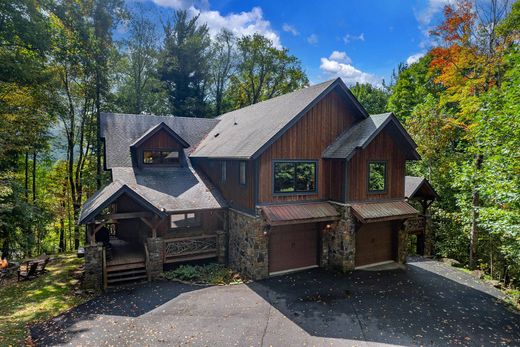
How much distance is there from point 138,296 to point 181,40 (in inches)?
1168

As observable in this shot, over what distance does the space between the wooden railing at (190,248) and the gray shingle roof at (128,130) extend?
5584mm

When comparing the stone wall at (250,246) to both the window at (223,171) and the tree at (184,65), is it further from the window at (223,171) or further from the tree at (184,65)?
the tree at (184,65)

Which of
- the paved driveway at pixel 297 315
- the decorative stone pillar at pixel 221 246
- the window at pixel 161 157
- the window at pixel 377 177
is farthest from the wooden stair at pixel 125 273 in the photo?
the window at pixel 377 177

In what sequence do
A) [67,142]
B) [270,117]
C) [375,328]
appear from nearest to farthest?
1. [375,328]
2. [270,117]
3. [67,142]

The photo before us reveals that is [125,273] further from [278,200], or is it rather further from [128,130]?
[128,130]

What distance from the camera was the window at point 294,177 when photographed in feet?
42.0

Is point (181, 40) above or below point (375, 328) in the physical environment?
above

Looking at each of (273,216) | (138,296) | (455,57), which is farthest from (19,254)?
(455,57)

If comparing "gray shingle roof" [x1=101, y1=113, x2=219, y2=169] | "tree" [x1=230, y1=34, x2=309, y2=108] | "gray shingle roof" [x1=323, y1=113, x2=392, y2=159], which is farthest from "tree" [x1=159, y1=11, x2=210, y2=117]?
"gray shingle roof" [x1=323, y1=113, x2=392, y2=159]

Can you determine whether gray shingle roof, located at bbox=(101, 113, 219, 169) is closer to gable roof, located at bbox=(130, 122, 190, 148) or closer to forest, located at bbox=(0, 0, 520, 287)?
gable roof, located at bbox=(130, 122, 190, 148)

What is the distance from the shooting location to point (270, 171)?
1246 centimetres

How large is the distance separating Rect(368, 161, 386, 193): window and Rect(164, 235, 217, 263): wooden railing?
26.8ft

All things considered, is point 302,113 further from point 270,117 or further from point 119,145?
point 119,145

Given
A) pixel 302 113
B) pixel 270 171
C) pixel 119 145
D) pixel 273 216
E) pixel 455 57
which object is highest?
pixel 455 57
